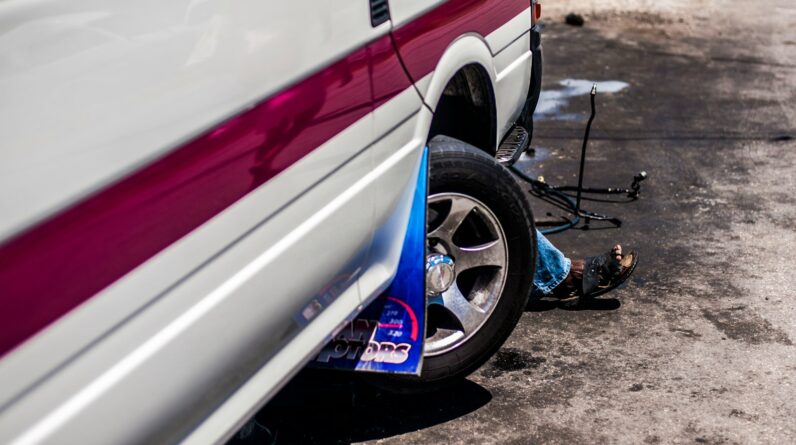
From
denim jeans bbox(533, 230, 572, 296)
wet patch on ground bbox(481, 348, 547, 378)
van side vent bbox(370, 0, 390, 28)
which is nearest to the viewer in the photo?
van side vent bbox(370, 0, 390, 28)

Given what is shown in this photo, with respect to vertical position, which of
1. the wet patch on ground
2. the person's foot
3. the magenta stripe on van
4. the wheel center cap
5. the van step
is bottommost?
the wet patch on ground

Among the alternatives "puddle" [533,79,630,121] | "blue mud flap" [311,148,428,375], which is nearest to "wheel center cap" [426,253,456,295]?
"blue mud flap" [311,148,428,375]

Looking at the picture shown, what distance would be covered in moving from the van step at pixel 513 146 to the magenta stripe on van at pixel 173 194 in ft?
4.22

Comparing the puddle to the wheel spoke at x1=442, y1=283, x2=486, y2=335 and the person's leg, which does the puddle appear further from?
the wheel spoke at x1=442, y1=283, x2=486, y2=335

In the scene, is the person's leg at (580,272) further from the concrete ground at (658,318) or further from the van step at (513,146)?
the van step at (513,146)

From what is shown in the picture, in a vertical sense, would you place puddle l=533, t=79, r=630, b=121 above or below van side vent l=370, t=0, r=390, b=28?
below

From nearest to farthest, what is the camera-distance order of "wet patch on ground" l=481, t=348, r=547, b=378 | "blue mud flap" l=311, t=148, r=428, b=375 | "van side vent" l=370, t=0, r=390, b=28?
1. "van side vent" l=370, t=0, r=390, b=28
2. "blue mud flap" l=311, t=148, r=428, b=375
3. "wet patch on ground" l=481, t=348, r=547, b=378

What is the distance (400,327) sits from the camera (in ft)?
11.2

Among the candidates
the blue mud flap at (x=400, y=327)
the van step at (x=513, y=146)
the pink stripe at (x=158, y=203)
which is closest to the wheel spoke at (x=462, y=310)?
the blue mud flap at (x=400, y=327)

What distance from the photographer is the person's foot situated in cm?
435

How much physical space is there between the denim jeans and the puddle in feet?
9.94

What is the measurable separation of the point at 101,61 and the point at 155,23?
0.18m

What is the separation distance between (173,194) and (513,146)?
2538 mm

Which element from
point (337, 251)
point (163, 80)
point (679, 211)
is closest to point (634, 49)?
point (679, 211)
